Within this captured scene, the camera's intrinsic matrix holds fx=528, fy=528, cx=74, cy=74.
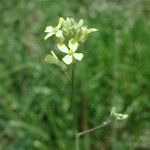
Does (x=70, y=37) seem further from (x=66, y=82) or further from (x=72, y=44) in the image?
(x=66, y=82)

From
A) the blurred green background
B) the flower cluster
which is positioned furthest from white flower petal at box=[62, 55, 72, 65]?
the blurred green background

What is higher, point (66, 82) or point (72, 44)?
point (66, 82)

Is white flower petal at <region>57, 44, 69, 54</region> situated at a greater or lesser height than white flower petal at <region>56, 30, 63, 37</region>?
lesser

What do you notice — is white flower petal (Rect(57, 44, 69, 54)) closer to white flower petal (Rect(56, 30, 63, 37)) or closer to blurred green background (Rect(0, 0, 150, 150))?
white flower petal (Rect(56, 30, 63, 37))

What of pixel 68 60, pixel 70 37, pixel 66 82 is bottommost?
pixel 68 60

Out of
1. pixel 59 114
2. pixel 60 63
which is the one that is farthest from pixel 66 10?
pixel 60 63

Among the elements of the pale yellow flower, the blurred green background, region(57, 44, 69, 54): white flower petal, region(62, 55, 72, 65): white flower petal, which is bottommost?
region(62, 55, 72, 65): white flower petal

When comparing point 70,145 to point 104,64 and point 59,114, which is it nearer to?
point 59,114

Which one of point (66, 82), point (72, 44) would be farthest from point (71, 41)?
point (66, 82)

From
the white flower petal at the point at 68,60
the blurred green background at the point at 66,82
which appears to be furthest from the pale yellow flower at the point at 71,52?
the blurred green background at the point at 66,82
